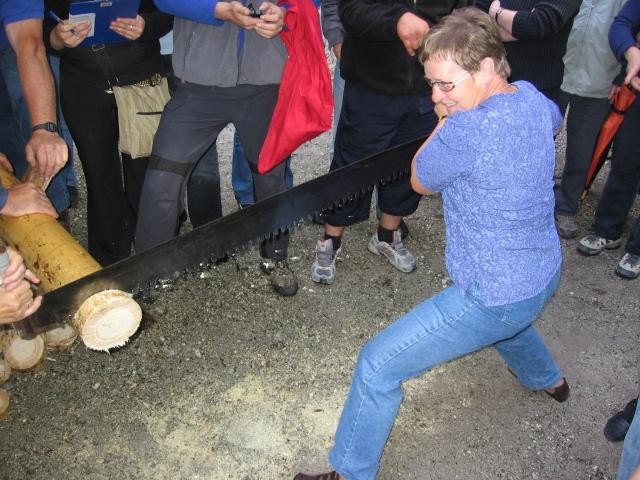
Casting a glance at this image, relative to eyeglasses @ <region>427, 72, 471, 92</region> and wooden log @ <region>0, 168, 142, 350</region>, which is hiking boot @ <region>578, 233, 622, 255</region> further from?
wooden log @ <region>0, 168, 142, 350</region>

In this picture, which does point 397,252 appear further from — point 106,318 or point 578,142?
point 106,318

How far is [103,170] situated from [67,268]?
1.21 m

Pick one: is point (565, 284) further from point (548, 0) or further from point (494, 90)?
point (494, 90)

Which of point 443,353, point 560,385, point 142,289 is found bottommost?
point 560,385

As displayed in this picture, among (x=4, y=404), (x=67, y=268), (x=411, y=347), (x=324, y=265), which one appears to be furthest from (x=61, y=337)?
(x=411, y=347)

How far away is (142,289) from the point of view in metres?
2.58

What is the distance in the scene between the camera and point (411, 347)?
2.13 meters

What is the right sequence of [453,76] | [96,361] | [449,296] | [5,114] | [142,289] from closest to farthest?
[453,76] < [449,296] < [142,289] < [96,361] < [5,114]

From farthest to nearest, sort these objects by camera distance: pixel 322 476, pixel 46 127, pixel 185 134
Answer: pixel 185 134 < pixel 46 127 < pixel 322 476

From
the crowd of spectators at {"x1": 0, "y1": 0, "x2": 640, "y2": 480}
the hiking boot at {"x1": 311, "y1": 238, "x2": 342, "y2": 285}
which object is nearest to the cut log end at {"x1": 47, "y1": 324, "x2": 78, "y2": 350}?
the crowd of spectators at {"x1": 0, "y1": 0, "x2": 640, "y2": 480}

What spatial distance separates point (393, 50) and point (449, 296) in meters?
1.49

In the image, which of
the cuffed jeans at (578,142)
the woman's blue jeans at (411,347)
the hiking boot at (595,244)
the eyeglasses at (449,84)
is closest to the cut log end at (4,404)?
the woman's blue jeans at (411,347)

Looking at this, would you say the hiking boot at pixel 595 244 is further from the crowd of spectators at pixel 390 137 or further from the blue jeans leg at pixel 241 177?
the blue jeans leg at pixel 241 177

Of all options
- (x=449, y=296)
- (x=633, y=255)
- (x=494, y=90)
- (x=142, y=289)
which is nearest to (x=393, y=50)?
(x=494, y=90)
